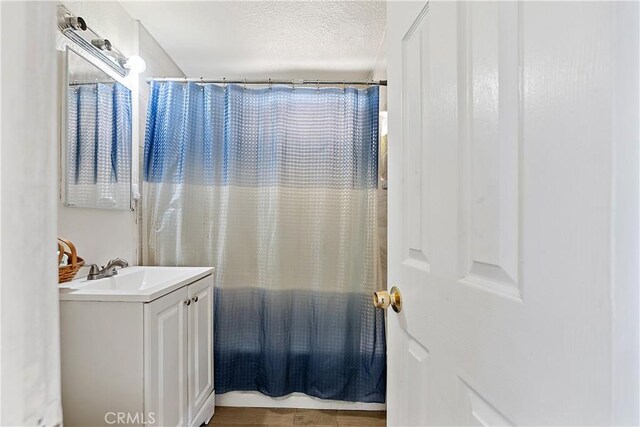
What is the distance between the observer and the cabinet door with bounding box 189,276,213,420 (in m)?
1.64

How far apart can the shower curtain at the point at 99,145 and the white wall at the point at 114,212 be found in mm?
73

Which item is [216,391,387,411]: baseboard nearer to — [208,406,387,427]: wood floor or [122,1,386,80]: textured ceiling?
[208,406,387,427]: wood floor

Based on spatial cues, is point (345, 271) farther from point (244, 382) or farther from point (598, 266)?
point (598, 266)

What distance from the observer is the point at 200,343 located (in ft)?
5.74

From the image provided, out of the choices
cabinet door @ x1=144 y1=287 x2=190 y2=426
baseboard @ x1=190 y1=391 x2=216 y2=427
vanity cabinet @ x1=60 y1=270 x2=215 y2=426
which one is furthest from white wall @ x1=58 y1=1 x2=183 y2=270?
baseboard @ x1=190 y1=391 x2=216 y2=427

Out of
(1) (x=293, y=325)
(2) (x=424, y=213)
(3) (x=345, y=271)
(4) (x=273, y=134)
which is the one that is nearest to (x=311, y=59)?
(4) (x=273, y=134)

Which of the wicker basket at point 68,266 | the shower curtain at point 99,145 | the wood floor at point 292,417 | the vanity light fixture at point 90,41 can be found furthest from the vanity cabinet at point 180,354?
the vanity light fixture at point 90,41

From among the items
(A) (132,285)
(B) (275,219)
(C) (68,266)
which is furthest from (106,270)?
(B) (275,219)

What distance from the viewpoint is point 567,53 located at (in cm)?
34

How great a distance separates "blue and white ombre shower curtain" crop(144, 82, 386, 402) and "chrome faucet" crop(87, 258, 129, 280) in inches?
13.1

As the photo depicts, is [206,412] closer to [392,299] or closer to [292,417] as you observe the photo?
[292,417]

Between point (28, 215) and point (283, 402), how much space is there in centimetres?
216

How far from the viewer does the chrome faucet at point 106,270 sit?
5.00 feet

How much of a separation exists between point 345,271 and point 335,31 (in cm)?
153
